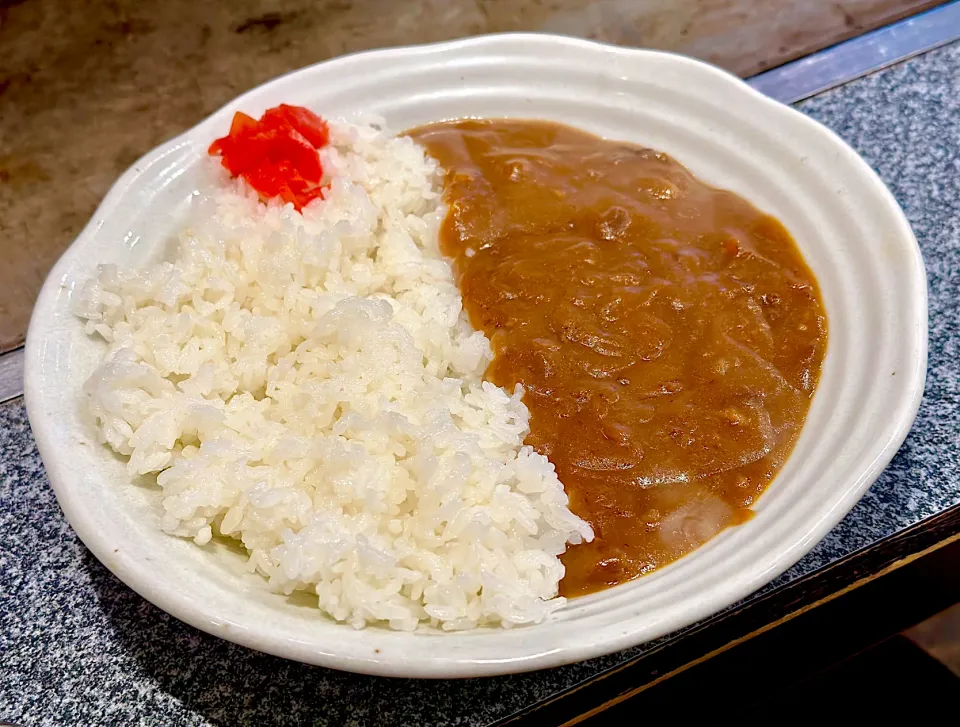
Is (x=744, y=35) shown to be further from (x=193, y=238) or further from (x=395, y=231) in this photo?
(x=193, y=238)

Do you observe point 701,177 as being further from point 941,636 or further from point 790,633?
point 941,636

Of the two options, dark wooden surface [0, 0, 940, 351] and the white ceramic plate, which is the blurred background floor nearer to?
the white ceramic plate

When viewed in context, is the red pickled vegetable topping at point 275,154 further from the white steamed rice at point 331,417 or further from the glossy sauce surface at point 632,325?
the glossy sauce surface at point 632,325

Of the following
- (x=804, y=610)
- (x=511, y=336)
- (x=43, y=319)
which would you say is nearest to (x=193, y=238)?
(x=43, y=319)

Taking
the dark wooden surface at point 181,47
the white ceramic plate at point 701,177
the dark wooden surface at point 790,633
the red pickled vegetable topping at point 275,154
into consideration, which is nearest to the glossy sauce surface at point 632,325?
the white ceramic plate at point 701,177

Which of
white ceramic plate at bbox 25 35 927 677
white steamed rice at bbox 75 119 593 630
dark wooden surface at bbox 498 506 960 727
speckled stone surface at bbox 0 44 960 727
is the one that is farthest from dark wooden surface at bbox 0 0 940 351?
dark wooden surface at bbox 498 506 960 727
